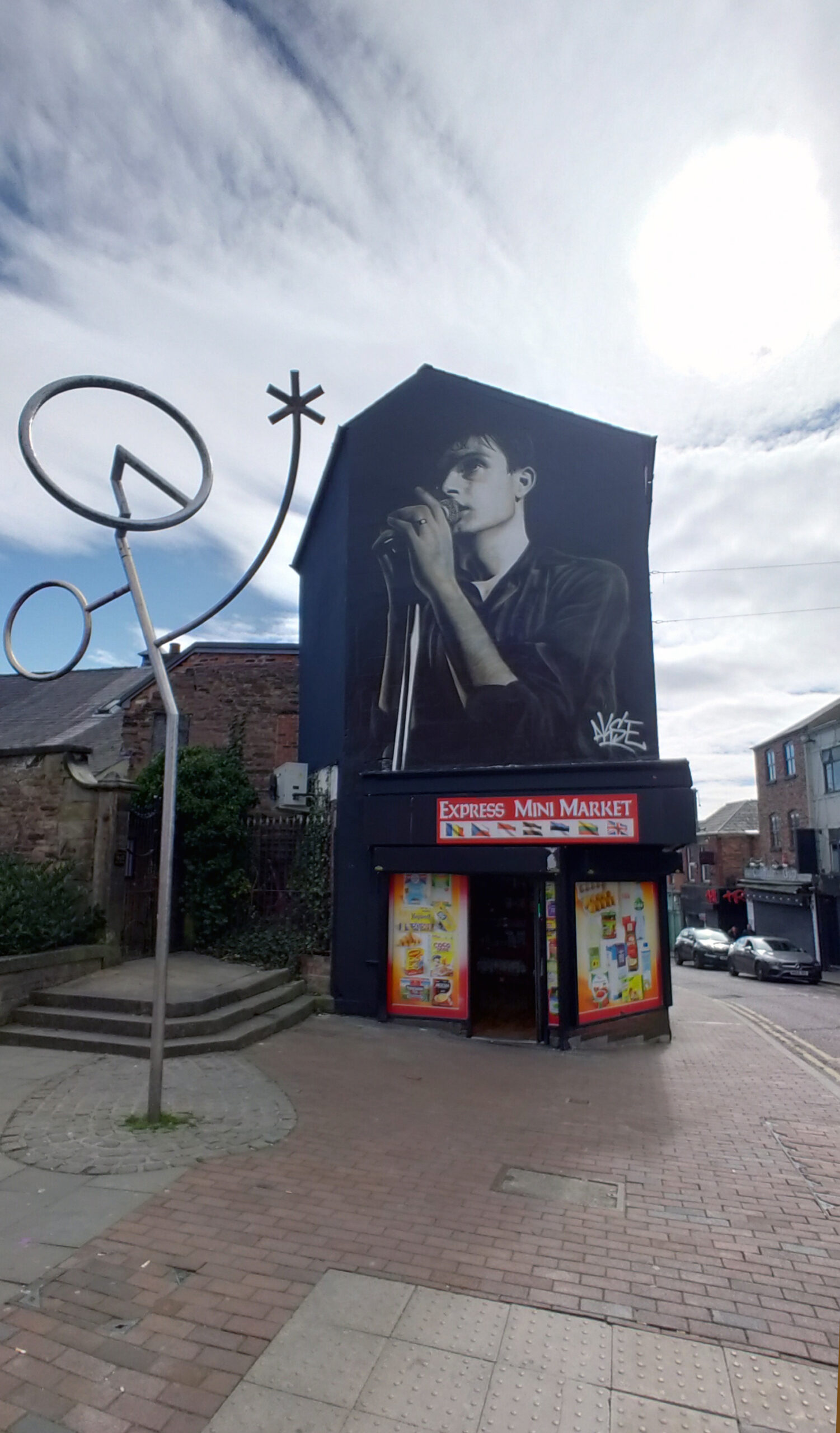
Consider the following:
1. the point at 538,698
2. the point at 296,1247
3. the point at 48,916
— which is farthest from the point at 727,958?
the point at 296,1247

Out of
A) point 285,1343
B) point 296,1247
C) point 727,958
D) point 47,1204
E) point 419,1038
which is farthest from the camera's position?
point 727,958

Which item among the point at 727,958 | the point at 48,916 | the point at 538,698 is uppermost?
the point at 538,698

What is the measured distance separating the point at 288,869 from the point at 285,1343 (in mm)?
9822

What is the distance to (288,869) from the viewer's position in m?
13.4

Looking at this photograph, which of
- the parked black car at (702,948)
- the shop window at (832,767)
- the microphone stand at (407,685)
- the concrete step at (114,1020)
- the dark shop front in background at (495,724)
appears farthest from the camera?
the shop window at (832,767)

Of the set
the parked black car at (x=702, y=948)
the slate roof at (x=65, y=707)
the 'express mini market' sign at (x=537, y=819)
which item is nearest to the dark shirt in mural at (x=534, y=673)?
the 'express mini market' sign at (x=537, y=819)

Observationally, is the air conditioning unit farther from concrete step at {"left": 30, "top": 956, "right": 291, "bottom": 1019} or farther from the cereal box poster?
concrete step at {"left": 30, "top": 956, "right": 291, "bottom": 1019}

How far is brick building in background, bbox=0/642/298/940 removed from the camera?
38.8 feet

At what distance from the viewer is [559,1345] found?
12.5ft

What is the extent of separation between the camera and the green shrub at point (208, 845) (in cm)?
1318

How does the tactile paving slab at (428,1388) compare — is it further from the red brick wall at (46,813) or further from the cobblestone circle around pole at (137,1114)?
the red brick wall at (46,813)

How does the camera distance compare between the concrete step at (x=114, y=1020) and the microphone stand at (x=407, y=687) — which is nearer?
the concrete step at (x=114, y=1020)

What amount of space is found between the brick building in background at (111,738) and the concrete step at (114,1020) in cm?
198

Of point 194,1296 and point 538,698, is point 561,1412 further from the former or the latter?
point 538,698
